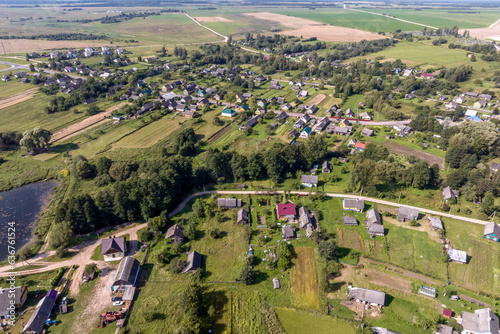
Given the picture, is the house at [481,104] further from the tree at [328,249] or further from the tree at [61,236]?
the tree at [61,236]

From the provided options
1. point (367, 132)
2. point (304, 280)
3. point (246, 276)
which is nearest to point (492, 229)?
point (304, 280)

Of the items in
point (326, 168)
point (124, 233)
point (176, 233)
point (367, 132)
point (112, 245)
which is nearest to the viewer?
point (112, 245)

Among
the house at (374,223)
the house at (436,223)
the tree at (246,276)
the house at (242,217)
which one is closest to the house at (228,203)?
the house at (242,217)

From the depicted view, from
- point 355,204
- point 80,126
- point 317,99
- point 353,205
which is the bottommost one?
point 353,205

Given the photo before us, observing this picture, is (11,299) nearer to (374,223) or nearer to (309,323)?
(309,323)

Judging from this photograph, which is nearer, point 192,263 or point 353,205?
point 192,263

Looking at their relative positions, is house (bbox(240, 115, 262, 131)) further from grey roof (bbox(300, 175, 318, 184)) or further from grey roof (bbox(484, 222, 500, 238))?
grey roof (bbox(484, 222, 500, 238))

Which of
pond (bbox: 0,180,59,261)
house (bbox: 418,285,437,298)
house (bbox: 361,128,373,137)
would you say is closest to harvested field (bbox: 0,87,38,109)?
pond (bbox: 0,180,59,261)

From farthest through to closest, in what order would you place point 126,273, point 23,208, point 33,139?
point 33,139 < point 23,208 < point 126,273
